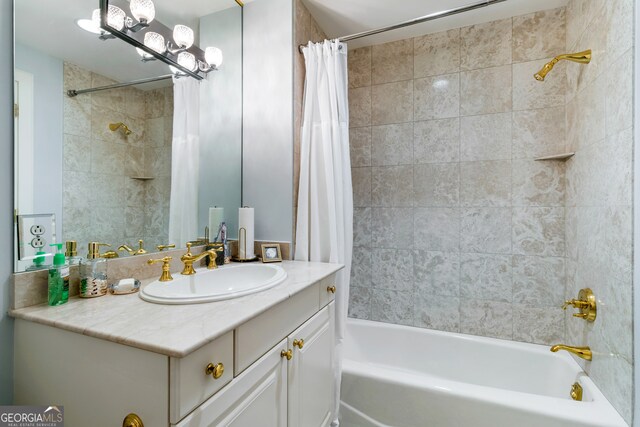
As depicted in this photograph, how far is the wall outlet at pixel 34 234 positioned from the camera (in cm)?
85

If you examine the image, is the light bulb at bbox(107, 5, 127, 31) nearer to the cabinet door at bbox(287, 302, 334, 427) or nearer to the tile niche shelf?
the cabinet door at bbox(287, 302, 334, 427)

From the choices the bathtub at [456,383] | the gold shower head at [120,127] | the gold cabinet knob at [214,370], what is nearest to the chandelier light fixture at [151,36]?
the gold shower head at [120,127]

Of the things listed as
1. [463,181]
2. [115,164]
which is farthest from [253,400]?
[463,181]

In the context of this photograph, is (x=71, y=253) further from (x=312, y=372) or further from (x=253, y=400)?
(x=312, y=372)

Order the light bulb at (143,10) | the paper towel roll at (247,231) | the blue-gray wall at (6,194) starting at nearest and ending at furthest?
the blue-gray wall at (6,194), the light bulb at (143,10), the paper towel roll at (247,231)

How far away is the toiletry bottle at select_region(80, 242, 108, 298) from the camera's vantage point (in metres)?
0.91

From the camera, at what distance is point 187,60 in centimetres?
145

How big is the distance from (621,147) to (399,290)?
4.55 ft

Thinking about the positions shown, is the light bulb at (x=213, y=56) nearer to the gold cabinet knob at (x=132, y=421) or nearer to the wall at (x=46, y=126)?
the wall at (x=46, y=126)

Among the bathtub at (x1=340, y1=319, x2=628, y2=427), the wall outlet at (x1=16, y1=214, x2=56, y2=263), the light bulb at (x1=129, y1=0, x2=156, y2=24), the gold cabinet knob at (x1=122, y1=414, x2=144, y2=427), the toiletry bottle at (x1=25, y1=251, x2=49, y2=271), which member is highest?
the light bulb at (x1=129, y1=0, x2=156, y2=24)

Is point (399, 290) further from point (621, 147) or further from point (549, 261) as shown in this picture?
point (621, 147)

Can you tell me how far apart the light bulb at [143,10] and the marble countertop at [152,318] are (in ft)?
3.61

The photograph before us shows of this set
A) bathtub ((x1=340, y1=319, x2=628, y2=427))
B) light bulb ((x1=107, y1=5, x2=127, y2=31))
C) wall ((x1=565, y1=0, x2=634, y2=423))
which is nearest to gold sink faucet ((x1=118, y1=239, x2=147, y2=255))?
light bulb ((x1=107, y1=5, x2=127, y2=31))

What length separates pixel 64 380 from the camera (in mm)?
726
